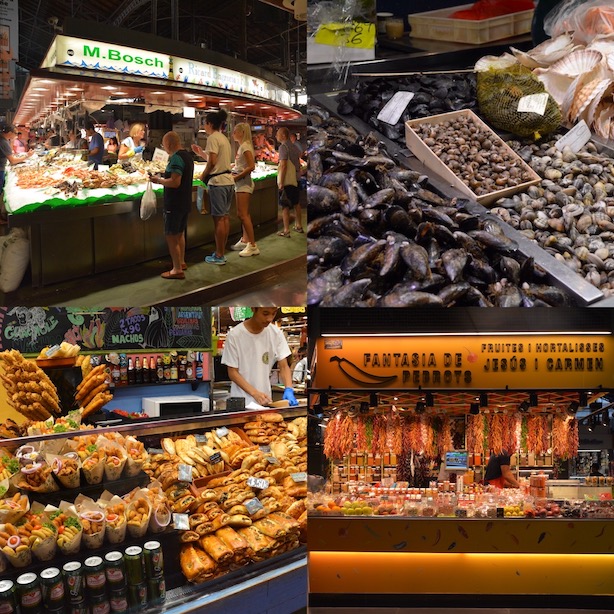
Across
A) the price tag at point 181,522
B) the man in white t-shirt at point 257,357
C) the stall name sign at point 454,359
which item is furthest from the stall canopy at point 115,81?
the stall name sign at point 454,359

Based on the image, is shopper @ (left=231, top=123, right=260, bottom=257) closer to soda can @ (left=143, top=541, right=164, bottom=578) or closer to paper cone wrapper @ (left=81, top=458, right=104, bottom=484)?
paper cone wrapper @ (left=81, top=458, right=104, bottom=484)

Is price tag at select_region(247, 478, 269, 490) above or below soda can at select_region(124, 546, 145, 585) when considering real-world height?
above

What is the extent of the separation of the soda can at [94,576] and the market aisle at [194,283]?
1053mm

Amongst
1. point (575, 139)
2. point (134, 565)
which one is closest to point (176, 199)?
point (134, 565)

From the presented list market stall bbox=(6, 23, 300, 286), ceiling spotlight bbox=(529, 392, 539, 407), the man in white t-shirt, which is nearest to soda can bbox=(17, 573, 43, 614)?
market stall bbox=(6, 23, 300, 286)

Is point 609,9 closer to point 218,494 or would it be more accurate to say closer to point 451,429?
point 218,494

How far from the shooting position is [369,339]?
17.3ft

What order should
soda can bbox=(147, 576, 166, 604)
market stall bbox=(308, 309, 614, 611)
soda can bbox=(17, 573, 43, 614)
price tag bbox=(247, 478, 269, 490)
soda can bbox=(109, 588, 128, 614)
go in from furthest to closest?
market stall bbox=(308, 309, 614, 611) → price tag bbox=(247, 478, 269, 490) → soda can bbox=(147, 576, 166, 604) → soda can bbox=(109, 588, 128, 614) → soda can bbox=(17, 573, 43, 614)

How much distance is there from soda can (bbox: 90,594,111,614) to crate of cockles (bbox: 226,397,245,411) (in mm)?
1128

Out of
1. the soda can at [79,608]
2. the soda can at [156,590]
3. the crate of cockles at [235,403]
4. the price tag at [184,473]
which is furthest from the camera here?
the crate of cockles at [235,403]

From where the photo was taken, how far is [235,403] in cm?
377

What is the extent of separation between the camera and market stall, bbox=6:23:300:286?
255cm

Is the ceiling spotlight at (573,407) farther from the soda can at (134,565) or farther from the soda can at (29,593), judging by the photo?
the soda can at (29,593)

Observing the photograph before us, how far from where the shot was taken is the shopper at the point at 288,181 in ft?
9.73
